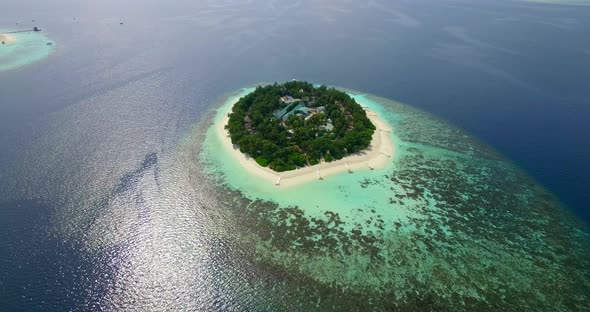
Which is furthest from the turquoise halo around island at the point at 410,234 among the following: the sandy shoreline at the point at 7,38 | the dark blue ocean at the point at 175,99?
the sandy shoreline at the point at 7,38

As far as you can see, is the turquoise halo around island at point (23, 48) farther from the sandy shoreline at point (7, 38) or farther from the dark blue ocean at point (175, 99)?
the dark blue ocean at point (175, 99)

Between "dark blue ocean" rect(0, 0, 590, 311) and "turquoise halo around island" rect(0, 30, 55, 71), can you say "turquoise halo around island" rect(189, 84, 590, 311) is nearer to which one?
"dark blue ocean" rect(0, 0, 590, 311)

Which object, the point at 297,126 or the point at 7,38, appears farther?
the point at 7,38

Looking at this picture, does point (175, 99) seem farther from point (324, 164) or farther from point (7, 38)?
point (7, 38)

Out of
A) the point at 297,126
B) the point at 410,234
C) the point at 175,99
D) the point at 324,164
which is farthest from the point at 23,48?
the point at 410,234

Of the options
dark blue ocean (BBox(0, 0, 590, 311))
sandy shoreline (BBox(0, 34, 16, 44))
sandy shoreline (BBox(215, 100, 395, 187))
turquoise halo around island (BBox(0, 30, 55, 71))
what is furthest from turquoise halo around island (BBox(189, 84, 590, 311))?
sandy shoreline (BBox(0, 34, 16, 44))
